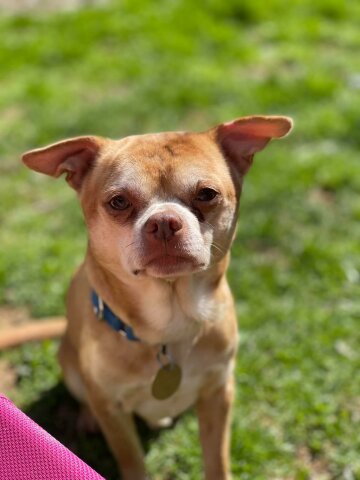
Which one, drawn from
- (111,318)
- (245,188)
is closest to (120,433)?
(111,318)

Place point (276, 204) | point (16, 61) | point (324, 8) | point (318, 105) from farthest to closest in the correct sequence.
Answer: point (324, 8)
point (16, 61)
point (318, 105)
point (276, 204)

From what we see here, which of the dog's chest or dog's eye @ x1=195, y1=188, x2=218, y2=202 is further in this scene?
the dog's chest

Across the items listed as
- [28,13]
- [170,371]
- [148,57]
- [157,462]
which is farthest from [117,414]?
[28,13]

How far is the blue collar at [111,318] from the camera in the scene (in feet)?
8.12

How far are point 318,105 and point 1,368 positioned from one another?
3.48 meters

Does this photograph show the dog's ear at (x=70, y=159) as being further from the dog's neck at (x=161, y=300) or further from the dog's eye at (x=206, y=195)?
the dog's eye at (x=206, y=195)

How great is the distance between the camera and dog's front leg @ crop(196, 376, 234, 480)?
2729 mm

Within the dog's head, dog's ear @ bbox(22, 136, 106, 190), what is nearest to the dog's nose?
the dog's head

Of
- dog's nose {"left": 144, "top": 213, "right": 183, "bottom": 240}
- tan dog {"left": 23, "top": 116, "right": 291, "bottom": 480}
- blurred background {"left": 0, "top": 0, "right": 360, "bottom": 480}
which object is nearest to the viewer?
dog's nose {"left": 144, "top": 213, "right": 183, "bottom": 240}

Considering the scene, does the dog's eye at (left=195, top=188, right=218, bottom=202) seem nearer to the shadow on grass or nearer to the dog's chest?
the dog's chest

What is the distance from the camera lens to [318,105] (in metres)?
5.44

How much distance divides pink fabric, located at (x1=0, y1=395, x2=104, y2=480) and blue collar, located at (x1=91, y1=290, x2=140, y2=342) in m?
0.79

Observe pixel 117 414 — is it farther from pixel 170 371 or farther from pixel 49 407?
pixel 49 407

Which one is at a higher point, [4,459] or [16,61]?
[4,459]
